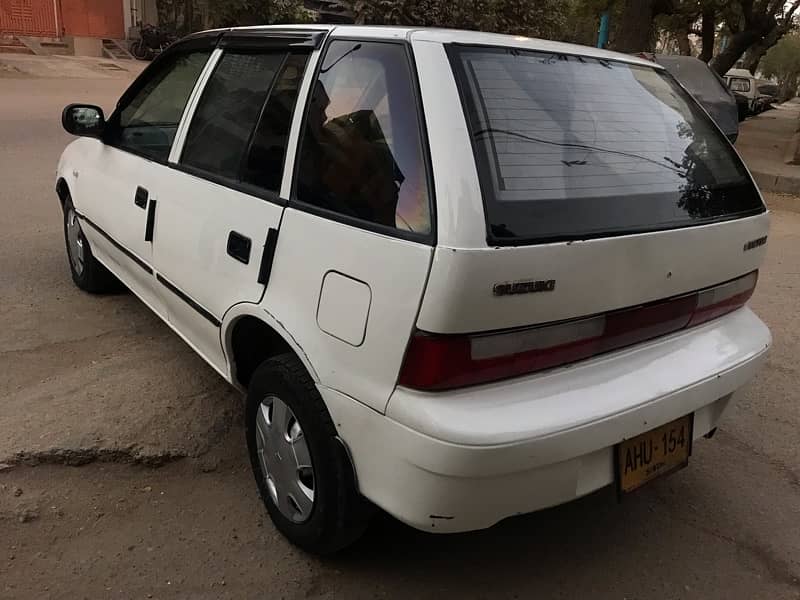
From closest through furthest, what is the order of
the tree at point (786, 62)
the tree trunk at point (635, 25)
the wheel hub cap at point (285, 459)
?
the wheel hub cap at point (285, 459) < the tree trunk at point (635, 25) < the tree at point (786, 62)

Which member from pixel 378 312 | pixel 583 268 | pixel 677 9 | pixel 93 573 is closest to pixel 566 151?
pixel 583 268

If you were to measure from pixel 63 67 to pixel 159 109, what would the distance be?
18671 mm

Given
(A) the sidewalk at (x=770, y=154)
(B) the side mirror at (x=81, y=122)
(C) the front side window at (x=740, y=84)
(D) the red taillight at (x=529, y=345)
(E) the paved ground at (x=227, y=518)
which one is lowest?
(E) the paved ground at (x=227, y=518)

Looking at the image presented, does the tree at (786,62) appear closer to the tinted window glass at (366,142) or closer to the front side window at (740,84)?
the front side window at (740,84)

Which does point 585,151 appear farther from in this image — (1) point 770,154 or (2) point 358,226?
(1) point 770,154

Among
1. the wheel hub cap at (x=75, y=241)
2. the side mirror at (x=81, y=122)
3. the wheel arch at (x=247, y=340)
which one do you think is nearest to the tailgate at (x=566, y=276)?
the wheel arch at (x=247, y=340)

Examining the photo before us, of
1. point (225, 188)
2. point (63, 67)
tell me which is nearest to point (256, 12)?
point (63, 67)

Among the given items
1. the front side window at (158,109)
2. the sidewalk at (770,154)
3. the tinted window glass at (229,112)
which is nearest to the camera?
the tinted window glass at (229,112)

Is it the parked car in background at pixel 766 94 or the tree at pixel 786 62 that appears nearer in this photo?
the parked car in background at pixel 766 94

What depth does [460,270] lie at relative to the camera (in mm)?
1711

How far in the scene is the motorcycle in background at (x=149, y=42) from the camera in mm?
22625

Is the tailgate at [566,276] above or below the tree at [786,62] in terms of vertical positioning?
below

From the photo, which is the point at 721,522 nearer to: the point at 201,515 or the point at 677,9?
the point at 201,515

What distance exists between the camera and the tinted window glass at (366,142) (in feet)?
6.20
